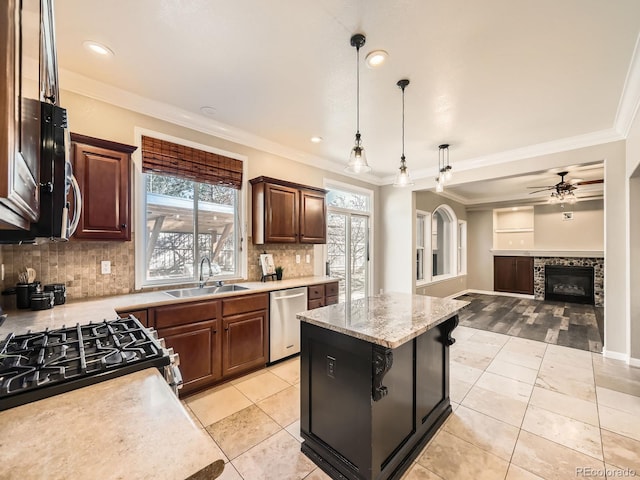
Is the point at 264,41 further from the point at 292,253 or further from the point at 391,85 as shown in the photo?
the point at 292,253

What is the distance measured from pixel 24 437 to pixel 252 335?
230 centimetres

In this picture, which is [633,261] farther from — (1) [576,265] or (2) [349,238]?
(1) [576,265]

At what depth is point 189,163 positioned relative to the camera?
3.04m

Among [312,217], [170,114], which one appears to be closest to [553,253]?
[312,217]

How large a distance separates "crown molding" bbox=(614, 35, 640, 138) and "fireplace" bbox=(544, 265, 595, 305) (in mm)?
4892

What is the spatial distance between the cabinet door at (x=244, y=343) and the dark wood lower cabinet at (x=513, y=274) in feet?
24.5

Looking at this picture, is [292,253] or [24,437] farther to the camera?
[292,253]

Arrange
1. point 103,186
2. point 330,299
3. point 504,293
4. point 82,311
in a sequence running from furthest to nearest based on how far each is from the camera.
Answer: point 504,293, point 330,299, point 103,186, point 82,311

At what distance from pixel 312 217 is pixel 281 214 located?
0.55 meters

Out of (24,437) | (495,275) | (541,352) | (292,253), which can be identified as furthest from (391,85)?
(495,275)

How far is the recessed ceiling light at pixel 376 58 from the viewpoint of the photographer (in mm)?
2025

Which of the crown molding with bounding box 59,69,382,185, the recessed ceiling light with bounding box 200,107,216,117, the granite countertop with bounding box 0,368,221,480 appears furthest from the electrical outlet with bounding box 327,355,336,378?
the crown molding with bounding box 59,69,382,185

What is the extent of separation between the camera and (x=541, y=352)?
361 centimetres

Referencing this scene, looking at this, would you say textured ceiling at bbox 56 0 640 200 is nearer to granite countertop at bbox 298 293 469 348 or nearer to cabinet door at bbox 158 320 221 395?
granite countertop at bbox 298 293 469 348
